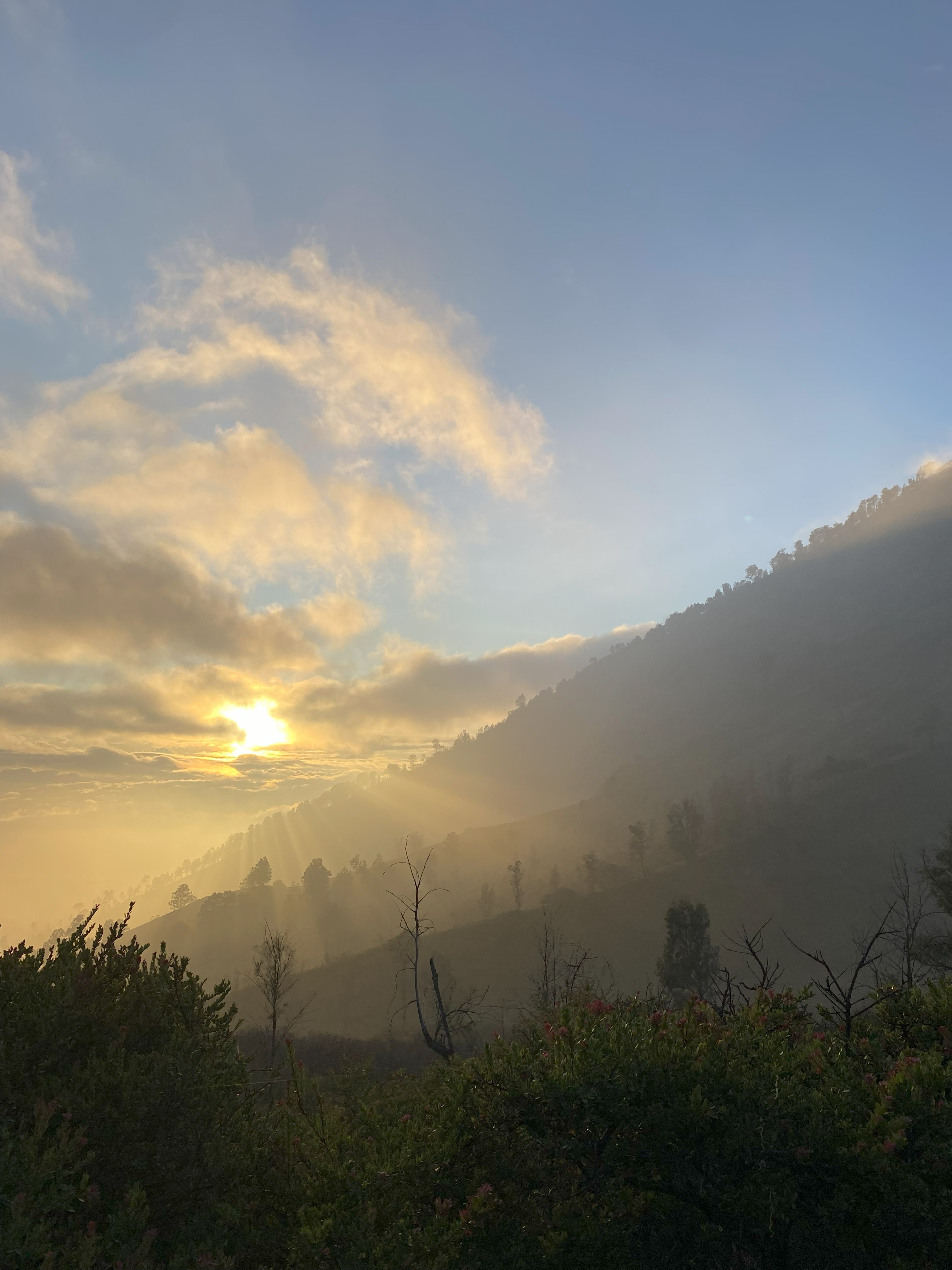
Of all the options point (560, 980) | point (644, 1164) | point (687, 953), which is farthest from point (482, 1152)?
point (560, 980)

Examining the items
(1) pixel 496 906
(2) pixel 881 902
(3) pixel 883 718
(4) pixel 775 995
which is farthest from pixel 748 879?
(4) pixel 775 995

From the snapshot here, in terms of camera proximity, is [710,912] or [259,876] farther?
[259,876]

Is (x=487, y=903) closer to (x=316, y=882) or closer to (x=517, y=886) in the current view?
(x=517, y=886)

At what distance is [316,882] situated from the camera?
148 meters

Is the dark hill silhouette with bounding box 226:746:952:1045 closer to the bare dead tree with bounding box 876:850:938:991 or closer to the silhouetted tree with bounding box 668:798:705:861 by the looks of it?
the silhouetted tree with bounding box 668:798:705:861

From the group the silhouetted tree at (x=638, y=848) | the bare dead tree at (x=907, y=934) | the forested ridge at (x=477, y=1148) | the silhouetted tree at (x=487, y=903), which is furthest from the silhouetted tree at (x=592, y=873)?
the forested ridge at (x=477, y=1148)

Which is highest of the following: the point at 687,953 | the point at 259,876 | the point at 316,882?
the point at 687,953

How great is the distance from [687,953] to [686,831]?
71.6 metres

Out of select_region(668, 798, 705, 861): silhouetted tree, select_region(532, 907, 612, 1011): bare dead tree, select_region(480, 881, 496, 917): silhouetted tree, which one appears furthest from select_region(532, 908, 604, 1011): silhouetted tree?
select_region(668, 798, 705, 861): silhouetted tree

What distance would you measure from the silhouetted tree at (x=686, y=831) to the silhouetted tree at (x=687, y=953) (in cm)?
→ 5852

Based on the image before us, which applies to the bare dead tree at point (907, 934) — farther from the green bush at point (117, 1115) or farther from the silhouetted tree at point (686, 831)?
the silhouetted tree at point (686, 831)

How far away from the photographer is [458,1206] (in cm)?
629

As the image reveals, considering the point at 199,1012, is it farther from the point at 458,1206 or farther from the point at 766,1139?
the point at 766,1139

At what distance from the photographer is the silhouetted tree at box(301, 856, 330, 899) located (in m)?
147
